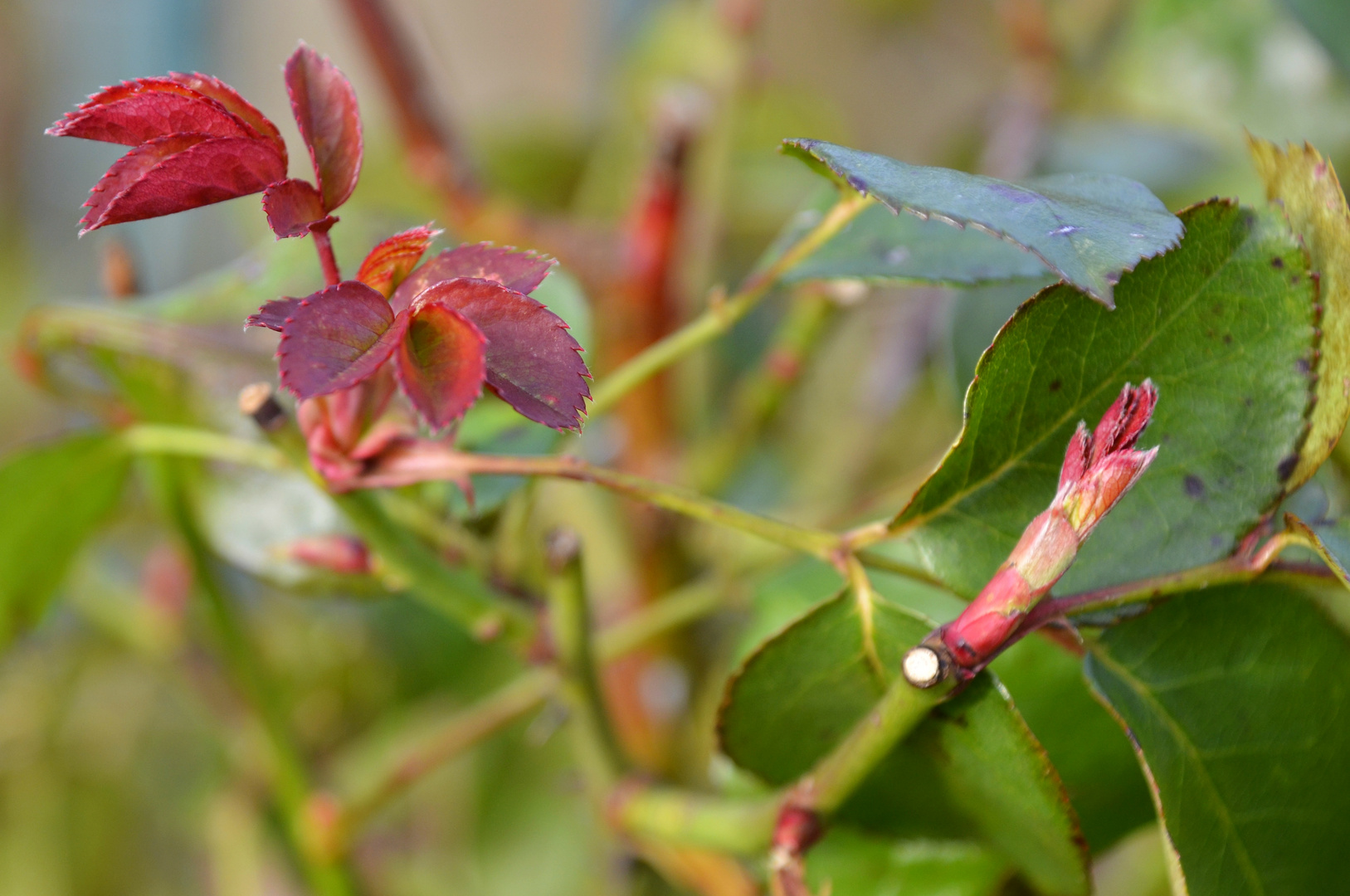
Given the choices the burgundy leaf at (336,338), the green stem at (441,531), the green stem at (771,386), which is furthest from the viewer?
the green stem at (771,386)

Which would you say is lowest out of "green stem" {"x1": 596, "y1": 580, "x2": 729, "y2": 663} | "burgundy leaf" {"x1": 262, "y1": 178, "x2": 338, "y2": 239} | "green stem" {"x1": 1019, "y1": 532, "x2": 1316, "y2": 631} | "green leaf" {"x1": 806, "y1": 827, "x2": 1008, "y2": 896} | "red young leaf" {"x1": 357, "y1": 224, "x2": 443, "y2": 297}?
"green leaf" {"x1": 806, "y1": 827, "x2": 1008, "y2": 896}

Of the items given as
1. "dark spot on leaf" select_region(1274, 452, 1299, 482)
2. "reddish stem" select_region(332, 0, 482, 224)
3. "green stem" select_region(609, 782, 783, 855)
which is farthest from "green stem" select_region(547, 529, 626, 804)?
"reddish stem" select_region(332, 0, 482, 224)

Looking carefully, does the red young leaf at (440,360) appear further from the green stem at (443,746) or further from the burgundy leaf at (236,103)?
the green stem at (443,746)

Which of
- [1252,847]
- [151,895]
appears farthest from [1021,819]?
A: [151,895]

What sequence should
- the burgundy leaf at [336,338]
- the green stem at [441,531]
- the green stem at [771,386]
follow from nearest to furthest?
the burgundy leaf at [336,338]
the green stem at [441,531]
the green stem at [771,386]

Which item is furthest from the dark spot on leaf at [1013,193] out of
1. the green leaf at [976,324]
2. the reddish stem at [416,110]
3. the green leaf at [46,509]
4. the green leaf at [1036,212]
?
the reddish stem at [416,110]

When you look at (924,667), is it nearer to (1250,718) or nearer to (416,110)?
(1250,718)

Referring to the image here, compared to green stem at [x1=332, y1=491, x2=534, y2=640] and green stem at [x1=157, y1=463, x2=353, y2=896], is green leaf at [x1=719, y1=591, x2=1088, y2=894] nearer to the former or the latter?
green stem at [x1=332, y1=491, x2=534, y2=640]
